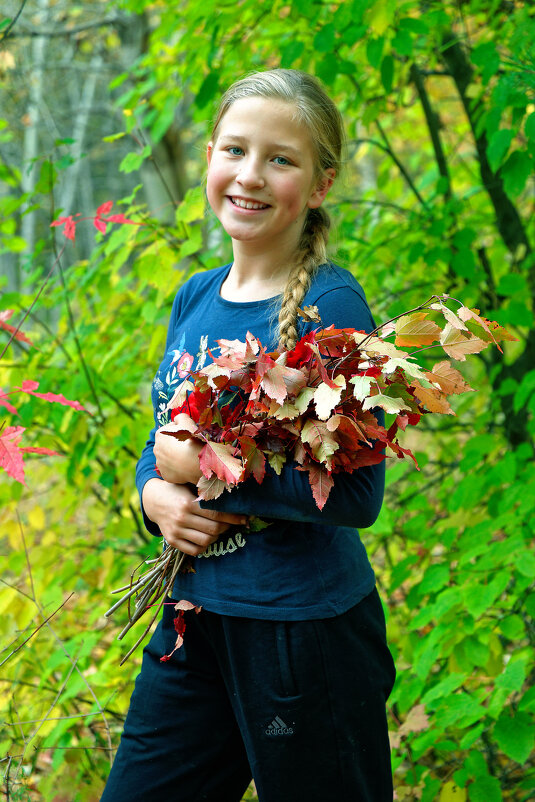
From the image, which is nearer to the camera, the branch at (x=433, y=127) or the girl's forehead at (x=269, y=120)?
the girl's forehead at (x=269, y=120)

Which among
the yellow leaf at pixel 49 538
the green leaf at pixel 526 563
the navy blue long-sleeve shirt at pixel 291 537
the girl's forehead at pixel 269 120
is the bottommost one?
the yellow leaf at pixel 49 538

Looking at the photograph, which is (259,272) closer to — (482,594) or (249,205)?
(249,205)

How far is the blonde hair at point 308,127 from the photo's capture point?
1.48 metres

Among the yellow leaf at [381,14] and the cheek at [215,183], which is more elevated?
the yellow leaf at [381,14]

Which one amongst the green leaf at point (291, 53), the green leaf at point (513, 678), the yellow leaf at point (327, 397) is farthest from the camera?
the green leaf at point (291, 53)

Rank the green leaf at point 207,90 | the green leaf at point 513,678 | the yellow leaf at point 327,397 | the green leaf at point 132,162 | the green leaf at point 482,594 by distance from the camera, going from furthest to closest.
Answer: the green leaf at point 207,90 → the green leaf at point 132,162 → the green leaf at point 482,594 → the green leaf at point 513,678 → the yellow leaf at point 327,397

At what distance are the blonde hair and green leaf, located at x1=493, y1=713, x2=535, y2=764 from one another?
4.25 feet

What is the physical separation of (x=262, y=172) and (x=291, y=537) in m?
0.77

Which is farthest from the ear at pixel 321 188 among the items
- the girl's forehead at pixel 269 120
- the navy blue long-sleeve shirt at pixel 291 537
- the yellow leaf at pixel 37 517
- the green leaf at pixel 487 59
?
the yellow leaf at pixel 37 517

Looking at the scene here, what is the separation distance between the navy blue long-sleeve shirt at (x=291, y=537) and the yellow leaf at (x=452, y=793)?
93 cm

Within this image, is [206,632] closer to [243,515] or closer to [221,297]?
[243,515]

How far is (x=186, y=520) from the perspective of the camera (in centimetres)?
140

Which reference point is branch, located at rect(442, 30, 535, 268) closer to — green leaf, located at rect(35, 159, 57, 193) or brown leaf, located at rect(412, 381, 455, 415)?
green leaf, located at rect(35, 159, 57, 193)

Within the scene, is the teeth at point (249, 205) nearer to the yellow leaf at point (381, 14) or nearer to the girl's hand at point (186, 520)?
the girl's hand at point (186, 520)
